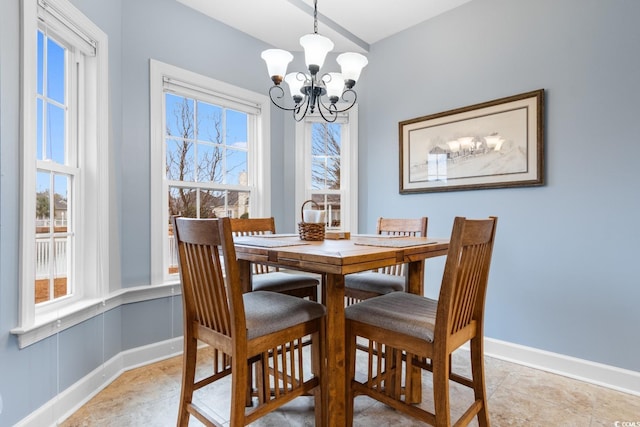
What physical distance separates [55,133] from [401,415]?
7.97 feet

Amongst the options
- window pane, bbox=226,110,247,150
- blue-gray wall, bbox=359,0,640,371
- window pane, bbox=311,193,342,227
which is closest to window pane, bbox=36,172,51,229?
window pane, bbox=226,110,247,150

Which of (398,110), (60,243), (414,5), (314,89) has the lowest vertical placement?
(60,243)

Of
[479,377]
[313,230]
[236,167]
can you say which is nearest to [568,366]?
[479,377]

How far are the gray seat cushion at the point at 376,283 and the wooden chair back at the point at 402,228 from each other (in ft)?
0.55

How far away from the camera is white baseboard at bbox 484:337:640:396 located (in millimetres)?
1945

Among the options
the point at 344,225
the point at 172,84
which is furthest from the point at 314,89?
the point at 344,225

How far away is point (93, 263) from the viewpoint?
201cm

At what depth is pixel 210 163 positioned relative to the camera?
9.25 feet

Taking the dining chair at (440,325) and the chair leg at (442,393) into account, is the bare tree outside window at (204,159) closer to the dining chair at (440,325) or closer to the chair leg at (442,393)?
the dining chair at (440,325)

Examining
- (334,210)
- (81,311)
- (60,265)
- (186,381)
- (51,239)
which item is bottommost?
(186,381)

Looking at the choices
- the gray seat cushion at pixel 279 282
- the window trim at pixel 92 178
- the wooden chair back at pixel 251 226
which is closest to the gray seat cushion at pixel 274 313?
the gray seat cushion at pixel 279 282

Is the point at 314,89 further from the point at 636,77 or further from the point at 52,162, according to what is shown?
the point at 636,77

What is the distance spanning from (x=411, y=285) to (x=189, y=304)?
1149mm

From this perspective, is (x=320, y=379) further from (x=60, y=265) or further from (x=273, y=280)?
(x=60, y=265)
